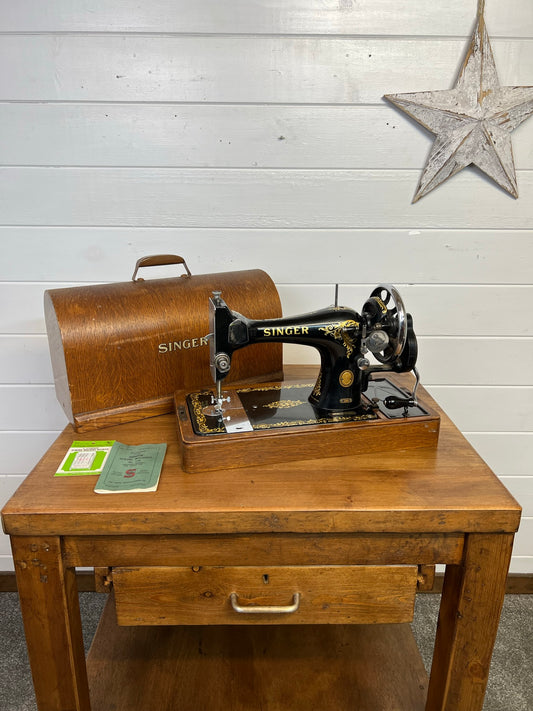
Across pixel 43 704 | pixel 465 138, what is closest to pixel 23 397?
pixel 43 704

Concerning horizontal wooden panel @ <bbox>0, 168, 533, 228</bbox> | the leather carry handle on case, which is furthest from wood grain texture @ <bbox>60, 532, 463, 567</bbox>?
horizontal wooden panel @ <bbox>0, 168, 533, 228</bbox>

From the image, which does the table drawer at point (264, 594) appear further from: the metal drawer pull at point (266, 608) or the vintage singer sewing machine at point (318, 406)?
the vintage singer sewing machine at point (318, 406)

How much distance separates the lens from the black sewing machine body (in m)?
0.96

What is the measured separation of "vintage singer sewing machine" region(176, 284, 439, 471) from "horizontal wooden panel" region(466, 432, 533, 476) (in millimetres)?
685

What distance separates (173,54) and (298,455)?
1002mm

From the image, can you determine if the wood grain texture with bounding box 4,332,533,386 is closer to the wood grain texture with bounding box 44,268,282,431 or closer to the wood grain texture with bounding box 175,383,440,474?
the wood grain texture with bounding box 44,268,282,431

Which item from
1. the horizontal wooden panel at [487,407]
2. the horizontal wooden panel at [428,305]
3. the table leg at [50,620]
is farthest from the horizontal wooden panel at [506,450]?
the table leg at [50,620]

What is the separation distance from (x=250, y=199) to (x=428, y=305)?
0.57 m

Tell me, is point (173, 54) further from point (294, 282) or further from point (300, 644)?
point (300, 644)

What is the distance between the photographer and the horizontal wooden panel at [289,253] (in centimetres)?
140

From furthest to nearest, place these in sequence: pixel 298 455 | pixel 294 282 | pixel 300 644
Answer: pixel 294 282 < pixel 300 644 < pixel 298 455

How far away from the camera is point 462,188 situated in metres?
1.39

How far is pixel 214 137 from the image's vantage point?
134 centimetres

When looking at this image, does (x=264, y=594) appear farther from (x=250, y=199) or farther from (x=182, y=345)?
(x=250, y=199)
